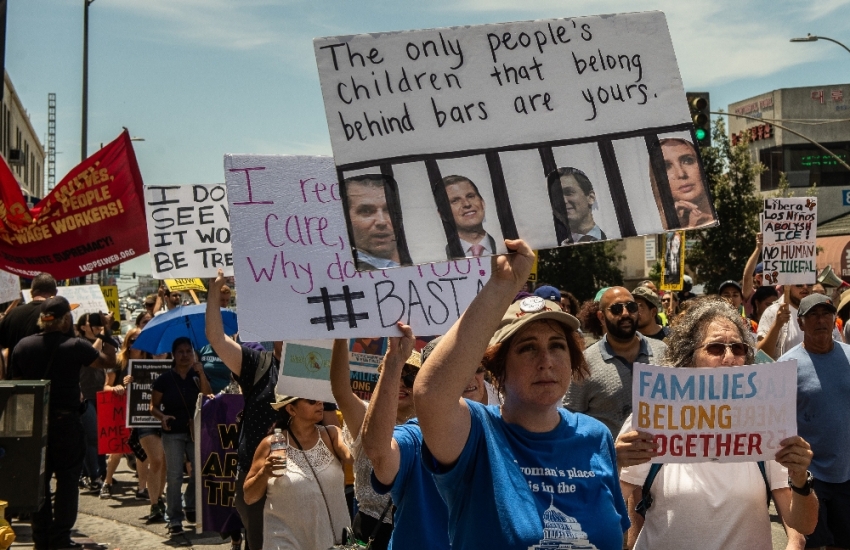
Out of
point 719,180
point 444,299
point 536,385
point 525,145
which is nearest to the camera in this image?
point 536,385

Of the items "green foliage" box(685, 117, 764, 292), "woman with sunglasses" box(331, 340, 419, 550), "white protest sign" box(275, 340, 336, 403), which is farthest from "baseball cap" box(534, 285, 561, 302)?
"green foliage" box(685, 117, 764, 292)

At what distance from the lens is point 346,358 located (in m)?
4.39

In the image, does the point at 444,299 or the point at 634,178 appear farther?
the point at 444,299

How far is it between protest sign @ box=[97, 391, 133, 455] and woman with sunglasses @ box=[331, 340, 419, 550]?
7919 mm

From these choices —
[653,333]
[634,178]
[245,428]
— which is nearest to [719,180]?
[653,333]

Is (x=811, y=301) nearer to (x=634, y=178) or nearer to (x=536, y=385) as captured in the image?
(x=634, y=178)

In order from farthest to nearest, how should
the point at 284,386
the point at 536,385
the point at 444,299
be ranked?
the point at 284,386 < the point at 444,299 < the point at 536,385

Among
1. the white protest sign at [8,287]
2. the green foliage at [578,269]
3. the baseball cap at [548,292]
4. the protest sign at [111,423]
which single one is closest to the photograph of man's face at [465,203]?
the baseball cap at [548,292]

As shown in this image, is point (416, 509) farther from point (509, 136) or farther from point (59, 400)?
point (59, 400)

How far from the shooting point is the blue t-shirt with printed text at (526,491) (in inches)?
114

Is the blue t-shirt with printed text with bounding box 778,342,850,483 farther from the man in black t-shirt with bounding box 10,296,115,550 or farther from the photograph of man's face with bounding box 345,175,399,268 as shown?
the man in black t-shirt with bounding box 10,296,115,550

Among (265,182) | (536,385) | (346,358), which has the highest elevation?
(265,182)

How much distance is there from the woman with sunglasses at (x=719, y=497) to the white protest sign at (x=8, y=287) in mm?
8112

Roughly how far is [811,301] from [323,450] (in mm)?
3168
